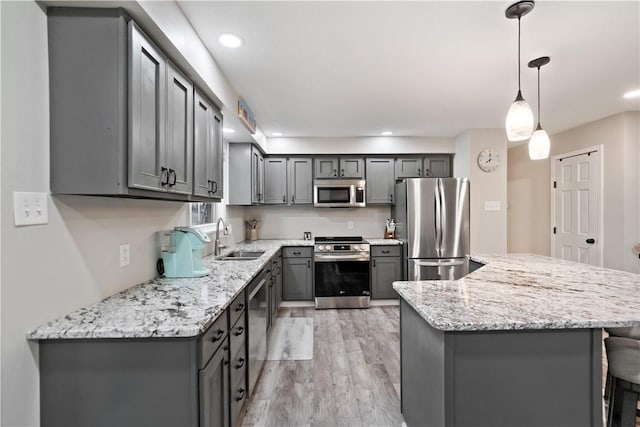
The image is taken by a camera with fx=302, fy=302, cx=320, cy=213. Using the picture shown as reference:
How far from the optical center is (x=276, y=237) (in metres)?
4.96

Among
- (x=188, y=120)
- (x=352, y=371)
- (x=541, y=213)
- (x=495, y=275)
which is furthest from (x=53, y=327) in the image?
(x=541, y=213)

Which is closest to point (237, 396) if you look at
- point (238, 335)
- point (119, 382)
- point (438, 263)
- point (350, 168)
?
point (238, 335)

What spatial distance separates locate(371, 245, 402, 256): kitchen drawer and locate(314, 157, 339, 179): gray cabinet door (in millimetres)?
1273

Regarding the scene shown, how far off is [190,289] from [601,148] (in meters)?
4.98

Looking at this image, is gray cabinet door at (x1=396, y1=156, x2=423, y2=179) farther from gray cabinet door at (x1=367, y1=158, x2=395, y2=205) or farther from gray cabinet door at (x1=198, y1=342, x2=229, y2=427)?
gray cabinet door at (x1=198, y1=342, x2=229, y2=427)

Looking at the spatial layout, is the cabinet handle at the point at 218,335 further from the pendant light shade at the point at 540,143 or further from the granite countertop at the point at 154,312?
the pendant light shade at the point at 540,143

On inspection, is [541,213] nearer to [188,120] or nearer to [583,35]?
[583,35]

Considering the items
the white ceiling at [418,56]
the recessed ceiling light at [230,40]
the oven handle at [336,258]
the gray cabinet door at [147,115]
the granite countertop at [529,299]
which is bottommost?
the oven handle at [336,258]

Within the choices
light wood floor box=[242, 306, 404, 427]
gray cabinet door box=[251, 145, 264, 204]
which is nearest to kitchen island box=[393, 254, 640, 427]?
light wood floor box=[242, 306, 404, 427]

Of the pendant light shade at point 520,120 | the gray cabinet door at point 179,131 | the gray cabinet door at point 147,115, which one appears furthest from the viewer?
the pendant light shade at point 520,120

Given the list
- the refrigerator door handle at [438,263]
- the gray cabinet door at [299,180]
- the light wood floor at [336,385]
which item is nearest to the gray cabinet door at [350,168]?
the gray cabinet door at [299,180]

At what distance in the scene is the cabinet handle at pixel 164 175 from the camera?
1.53 metres

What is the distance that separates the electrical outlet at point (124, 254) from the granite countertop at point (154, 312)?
6.3 inches

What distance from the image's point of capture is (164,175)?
1.56 meters
